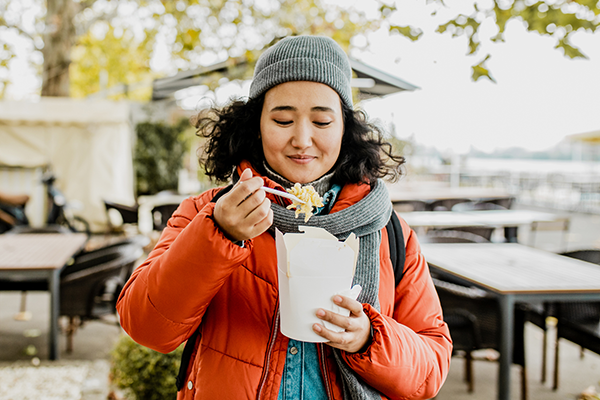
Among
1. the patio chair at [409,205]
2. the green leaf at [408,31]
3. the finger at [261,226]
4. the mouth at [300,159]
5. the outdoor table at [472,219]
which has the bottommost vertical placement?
the outdoor table at [472,219]

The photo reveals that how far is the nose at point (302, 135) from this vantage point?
48.9 inches

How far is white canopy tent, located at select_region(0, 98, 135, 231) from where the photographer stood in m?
9.89

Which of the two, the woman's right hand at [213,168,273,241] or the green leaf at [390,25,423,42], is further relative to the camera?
the green leaf at [390,25,423,42]

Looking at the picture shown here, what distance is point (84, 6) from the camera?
10.2m

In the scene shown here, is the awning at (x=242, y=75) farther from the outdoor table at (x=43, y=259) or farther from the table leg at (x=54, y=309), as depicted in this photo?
the table leg at (x=54, y=309)

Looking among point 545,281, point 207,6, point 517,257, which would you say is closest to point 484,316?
point 545,281

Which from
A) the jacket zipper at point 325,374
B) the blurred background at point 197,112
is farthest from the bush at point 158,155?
the jacket zipper at point 325,374

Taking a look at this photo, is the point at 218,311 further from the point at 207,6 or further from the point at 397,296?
the point at 207,6

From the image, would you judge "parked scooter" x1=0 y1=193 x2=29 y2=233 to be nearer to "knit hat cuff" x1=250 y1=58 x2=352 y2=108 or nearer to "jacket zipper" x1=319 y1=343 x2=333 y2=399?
"knit hat cuff" x1=250 y1=58 x2=352 y2=108

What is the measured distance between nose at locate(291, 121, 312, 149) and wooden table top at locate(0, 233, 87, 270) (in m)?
2.85

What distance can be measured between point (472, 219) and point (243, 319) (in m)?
5.26

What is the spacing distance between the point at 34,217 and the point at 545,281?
34.6 feet

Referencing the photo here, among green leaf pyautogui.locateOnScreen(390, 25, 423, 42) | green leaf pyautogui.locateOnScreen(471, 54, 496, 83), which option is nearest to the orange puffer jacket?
green leaf pyautogui.locateOnScreen(471, 54, 496, 83)

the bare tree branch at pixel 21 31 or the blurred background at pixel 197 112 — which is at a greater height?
the bare tree branch at pixel 21 31
